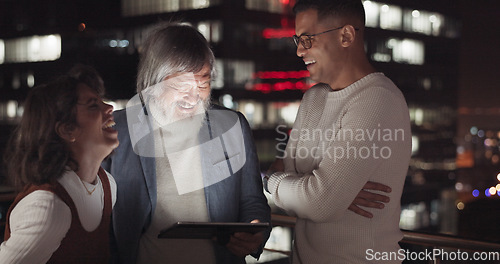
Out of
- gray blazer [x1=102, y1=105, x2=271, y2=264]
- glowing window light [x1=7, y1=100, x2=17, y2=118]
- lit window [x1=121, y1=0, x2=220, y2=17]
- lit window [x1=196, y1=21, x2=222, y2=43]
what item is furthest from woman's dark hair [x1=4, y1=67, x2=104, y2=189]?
glowing window light [x1=7, y1=100, x2=17, y2=118]

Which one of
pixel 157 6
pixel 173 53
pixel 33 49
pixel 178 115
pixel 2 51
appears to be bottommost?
pixel 2 51

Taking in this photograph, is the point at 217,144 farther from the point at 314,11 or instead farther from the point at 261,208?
the point at 314,11

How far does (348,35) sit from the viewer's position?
6.92 feet

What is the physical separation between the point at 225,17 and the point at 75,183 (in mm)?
37776

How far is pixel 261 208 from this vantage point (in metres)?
2.14

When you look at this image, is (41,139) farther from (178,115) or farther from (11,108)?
(11,108)

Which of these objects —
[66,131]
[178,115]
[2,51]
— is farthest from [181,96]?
[2,51]

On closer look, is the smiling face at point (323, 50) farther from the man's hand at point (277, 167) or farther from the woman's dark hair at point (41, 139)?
the woman's dark hair at point (41, 139)

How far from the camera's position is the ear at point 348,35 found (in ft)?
6.91

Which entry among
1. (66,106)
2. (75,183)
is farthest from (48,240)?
(66,106)

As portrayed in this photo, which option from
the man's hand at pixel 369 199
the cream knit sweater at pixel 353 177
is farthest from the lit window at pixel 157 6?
the man's hand at pixel 369 199

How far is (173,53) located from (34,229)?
815 mm

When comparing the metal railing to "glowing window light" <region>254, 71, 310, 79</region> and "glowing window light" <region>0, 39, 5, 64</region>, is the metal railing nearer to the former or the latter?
"glowing window light" <region>254, 71, 310, 79</region>

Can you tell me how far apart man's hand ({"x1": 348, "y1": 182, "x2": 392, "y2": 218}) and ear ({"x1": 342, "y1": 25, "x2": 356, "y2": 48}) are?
54 centimetres
